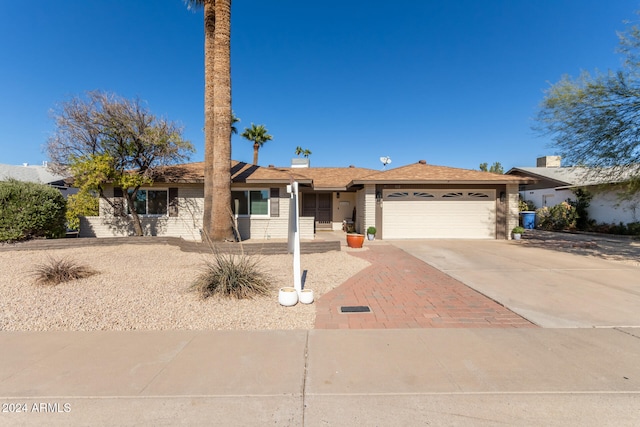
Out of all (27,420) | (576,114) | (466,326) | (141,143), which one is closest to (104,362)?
(27,420)

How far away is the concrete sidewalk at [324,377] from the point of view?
237 cm

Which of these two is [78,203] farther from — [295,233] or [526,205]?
[526,205]

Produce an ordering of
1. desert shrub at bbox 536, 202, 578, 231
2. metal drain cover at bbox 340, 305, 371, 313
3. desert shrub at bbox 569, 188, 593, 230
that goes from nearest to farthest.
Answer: metal drain cover at bbox 340, 305, 371, 313, desert shrub at bbox 569, 188, 593, 230, desert shrub at bbox 536, 202, 578, 231

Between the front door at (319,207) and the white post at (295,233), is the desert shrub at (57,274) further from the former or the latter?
the front door at (319,207)

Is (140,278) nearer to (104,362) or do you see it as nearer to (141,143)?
(104,362)

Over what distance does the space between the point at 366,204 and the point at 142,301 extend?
10.8 metres

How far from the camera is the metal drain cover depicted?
4660mm

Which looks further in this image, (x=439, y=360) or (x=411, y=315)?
(x=411, y=315)

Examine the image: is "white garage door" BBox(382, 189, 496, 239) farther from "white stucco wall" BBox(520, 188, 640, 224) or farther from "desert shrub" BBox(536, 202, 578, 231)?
"desert shrub" BBox(536, 202, 578, 231)

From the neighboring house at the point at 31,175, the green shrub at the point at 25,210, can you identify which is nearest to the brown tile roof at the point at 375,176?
the green shrub at the point at 25,210

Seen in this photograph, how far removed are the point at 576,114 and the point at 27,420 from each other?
14.4 meters

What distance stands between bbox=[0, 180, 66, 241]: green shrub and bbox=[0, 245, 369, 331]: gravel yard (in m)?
2.29

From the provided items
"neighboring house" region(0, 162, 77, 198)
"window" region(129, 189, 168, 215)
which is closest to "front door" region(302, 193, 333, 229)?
"window" region(129, 189, 168, 215)

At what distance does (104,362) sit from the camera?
10.3 ft
